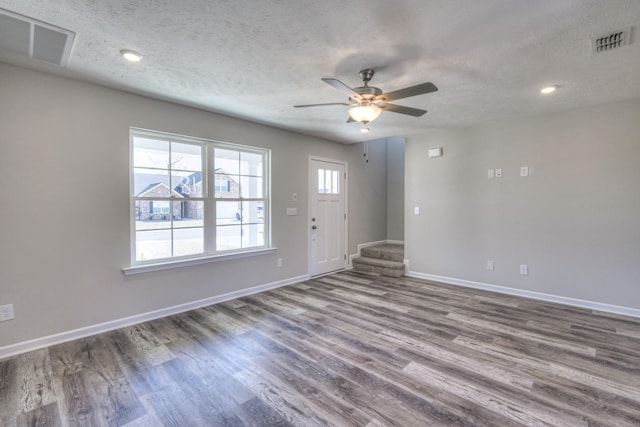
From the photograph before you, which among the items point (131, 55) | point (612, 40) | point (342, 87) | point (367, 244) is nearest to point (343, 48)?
point (342, 87)

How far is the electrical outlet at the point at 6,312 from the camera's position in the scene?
254 centimetres

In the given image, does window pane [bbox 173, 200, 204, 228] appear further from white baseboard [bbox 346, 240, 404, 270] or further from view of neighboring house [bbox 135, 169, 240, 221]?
white baseboard [bbox 346, 240, 404, 270]

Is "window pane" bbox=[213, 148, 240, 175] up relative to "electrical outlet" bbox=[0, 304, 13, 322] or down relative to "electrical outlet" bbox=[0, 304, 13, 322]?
up

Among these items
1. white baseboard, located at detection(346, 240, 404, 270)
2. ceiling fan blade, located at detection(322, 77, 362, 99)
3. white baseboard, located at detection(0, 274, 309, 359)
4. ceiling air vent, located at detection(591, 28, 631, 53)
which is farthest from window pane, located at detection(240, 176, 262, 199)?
ceiling air vent, located at detection(591, 28, 631, 53)

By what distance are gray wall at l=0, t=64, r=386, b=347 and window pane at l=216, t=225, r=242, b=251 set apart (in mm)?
362

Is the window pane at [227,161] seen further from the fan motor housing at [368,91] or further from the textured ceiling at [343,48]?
the fan motor housing at [368,91]

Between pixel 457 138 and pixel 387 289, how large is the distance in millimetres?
2681

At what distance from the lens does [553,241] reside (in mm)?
3953

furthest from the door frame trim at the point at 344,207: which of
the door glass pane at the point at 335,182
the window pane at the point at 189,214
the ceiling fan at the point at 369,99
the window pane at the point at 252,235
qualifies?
the ceiling fan at the point at 369,99

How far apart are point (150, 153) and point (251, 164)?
137 cm

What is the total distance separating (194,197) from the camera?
3746mm

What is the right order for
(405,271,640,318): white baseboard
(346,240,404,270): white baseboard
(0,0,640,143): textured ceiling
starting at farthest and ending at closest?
(346,240,404,270): white baseboard, (405,271,640,318): white baseboard, (0,0,640,143): textured ceiling

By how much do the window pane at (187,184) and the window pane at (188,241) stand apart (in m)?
0.46

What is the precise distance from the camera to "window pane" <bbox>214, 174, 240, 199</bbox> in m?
3.98
